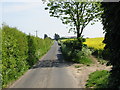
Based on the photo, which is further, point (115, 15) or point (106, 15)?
point (106, 15)

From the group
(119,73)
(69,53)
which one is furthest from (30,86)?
(69,53)

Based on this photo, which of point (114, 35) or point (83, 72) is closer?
point (114, 35)

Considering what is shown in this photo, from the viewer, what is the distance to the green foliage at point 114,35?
9.08 metres

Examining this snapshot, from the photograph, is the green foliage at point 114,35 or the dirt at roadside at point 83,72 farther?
the dirt at roadside at point 83,72

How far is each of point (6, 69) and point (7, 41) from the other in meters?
1.83

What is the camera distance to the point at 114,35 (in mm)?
9484

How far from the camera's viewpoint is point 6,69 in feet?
40.0

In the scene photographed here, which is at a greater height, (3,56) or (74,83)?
(3,56)

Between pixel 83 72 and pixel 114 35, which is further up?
pixel 114 35

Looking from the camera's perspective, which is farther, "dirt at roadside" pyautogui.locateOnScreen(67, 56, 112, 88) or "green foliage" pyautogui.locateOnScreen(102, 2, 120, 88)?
"dirt at roadside" pyautogui.locateOnScreen(67, 56, 112, 88)

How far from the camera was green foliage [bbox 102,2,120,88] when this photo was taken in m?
9.08

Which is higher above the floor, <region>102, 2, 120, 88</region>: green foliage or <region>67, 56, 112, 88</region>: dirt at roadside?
<region>102, 2, 120, 88</region>: green foliage

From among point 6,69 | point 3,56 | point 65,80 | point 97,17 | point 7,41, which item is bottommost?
point 65,80

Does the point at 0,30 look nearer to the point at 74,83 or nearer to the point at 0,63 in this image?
the point at 0,63
